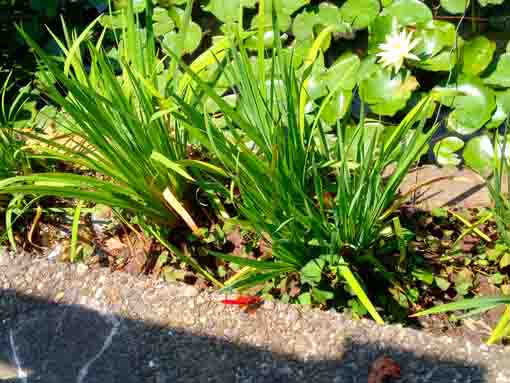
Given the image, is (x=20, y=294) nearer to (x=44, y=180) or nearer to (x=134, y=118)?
(x=44, y=180)

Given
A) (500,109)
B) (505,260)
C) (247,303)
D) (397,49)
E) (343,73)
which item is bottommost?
(505,260)

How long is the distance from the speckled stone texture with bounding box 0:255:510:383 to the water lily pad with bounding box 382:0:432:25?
42.4 inches

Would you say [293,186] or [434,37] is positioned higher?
[434,37]

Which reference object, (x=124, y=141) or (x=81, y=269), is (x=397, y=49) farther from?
(x=81, y=269)

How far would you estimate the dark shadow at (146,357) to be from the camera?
4.25 feet

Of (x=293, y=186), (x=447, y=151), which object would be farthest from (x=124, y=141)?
(x=447, y=151)

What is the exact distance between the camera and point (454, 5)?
1987 mm

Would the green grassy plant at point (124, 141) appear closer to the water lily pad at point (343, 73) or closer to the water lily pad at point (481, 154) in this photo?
the water lily pad at point (343, 73)

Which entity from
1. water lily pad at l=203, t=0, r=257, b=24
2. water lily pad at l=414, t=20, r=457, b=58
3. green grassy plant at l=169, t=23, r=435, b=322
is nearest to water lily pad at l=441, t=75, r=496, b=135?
water lily pad at l=414, t=20, r=457, b=58

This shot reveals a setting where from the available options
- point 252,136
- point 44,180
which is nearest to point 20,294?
point 44,180

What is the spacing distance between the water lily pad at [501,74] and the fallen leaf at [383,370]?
44.3 inches

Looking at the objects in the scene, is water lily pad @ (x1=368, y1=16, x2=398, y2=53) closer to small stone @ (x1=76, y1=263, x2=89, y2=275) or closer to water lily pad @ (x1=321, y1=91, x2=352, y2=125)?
water lily pad @ (x1=321, y1=91, x2=352, y2=125)

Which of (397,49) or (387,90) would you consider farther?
(387,90)

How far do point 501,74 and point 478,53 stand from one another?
0.36 ft
